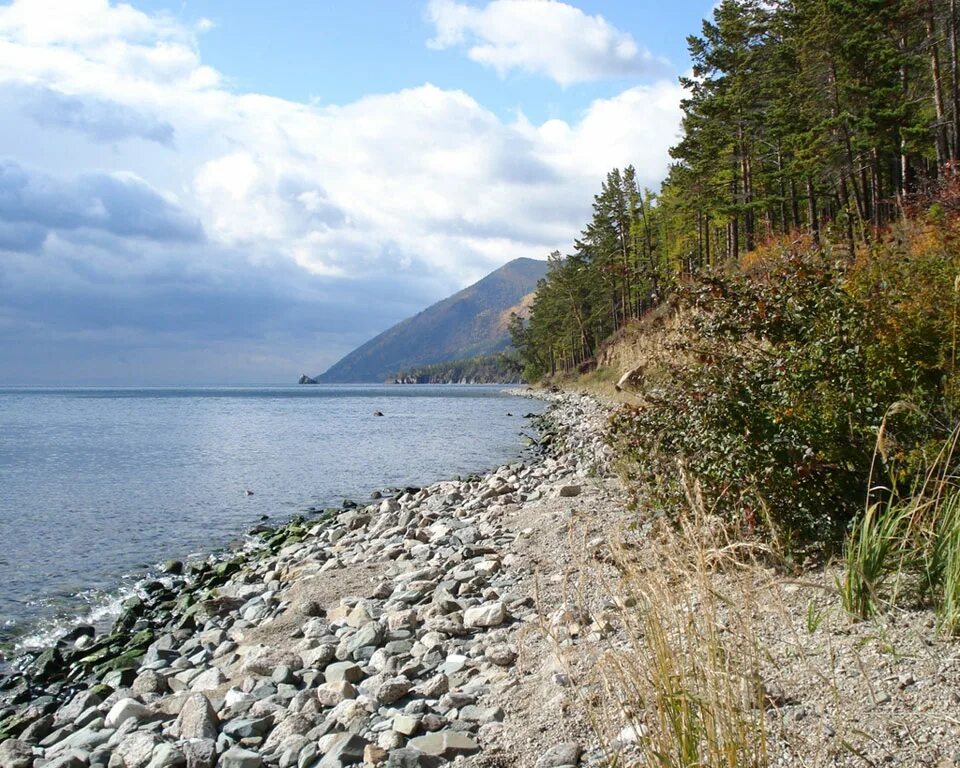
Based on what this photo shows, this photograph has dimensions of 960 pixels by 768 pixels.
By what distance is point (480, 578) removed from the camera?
8.29 metres

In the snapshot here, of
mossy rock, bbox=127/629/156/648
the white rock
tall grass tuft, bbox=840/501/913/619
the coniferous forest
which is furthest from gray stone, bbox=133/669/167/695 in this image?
the coniferous forest

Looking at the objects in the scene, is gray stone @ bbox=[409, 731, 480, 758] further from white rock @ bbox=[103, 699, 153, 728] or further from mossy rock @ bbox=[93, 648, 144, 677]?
mossy rock @ bbox=[93, 648, 144, 677]

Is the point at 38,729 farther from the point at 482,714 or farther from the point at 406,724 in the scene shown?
the point at 482,714

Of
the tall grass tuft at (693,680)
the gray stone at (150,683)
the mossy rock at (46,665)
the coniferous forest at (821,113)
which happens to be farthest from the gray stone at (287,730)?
the coniferous forest at (821,113)

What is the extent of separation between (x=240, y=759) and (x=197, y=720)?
907 mm

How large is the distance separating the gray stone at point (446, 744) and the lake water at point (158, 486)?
7925 millimetres

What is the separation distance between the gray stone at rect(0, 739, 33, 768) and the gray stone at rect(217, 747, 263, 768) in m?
2.15

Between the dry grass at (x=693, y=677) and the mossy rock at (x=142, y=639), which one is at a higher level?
the dry grass at (x=693, y=677)

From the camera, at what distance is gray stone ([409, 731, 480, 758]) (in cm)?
447

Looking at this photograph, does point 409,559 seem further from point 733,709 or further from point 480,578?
point 733,709

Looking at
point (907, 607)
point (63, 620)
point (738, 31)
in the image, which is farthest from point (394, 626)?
point (738, 31)

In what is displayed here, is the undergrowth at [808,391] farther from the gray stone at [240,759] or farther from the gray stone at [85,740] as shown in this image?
the gray stone at [85,740]

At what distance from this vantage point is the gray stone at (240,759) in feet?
16.2

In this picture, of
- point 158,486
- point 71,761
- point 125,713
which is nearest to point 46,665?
point 125,713
